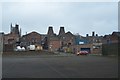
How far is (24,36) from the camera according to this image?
13075cm

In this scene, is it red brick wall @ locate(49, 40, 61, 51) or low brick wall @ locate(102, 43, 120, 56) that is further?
red brick wall @ locate(49, 40, 61, 51)

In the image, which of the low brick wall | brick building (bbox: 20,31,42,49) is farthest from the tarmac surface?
brick building (bbox: 20,31,42,49)

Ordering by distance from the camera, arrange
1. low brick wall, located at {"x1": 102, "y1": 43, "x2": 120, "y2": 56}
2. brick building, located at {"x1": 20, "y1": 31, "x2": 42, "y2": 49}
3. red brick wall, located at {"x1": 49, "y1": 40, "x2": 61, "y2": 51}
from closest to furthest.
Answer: low brick wall, located at {"x1": 102, "y1": 43, "x2": 120, "y2": 56} → red brick wall, located at {"x1": 49, "y1": 40, "x2": 61, "y2": 51} → brick building, located at {"x1": 20, "y1": 31, "x2": 42, "y2": 49}

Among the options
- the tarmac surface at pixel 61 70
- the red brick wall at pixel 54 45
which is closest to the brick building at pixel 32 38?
the red brick wall at pixel 54 45

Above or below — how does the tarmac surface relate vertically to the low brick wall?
below

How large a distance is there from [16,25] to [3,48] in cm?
4325

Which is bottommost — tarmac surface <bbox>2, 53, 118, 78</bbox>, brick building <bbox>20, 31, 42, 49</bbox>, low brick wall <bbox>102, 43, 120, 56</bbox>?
tarmac surface <bbox>2, 53, 118, 78</bbox>

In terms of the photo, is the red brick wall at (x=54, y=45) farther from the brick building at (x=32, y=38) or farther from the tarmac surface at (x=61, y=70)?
the tarmac surface at (x=61, y=70)

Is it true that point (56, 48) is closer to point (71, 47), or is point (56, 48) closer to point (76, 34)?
point (71, 47)

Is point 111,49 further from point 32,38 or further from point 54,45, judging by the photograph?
point 32,38

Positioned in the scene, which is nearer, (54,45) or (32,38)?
(54,45)

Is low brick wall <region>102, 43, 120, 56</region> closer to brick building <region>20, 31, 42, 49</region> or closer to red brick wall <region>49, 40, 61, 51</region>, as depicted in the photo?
red brick wall <region>49, 40, 61, 51</region>

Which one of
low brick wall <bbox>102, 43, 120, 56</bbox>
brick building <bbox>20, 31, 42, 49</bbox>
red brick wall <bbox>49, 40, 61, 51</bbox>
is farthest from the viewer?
brick building <bbox>20, 31, 42, 49</bbox>

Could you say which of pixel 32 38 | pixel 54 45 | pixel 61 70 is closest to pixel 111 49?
pixel 61 70
